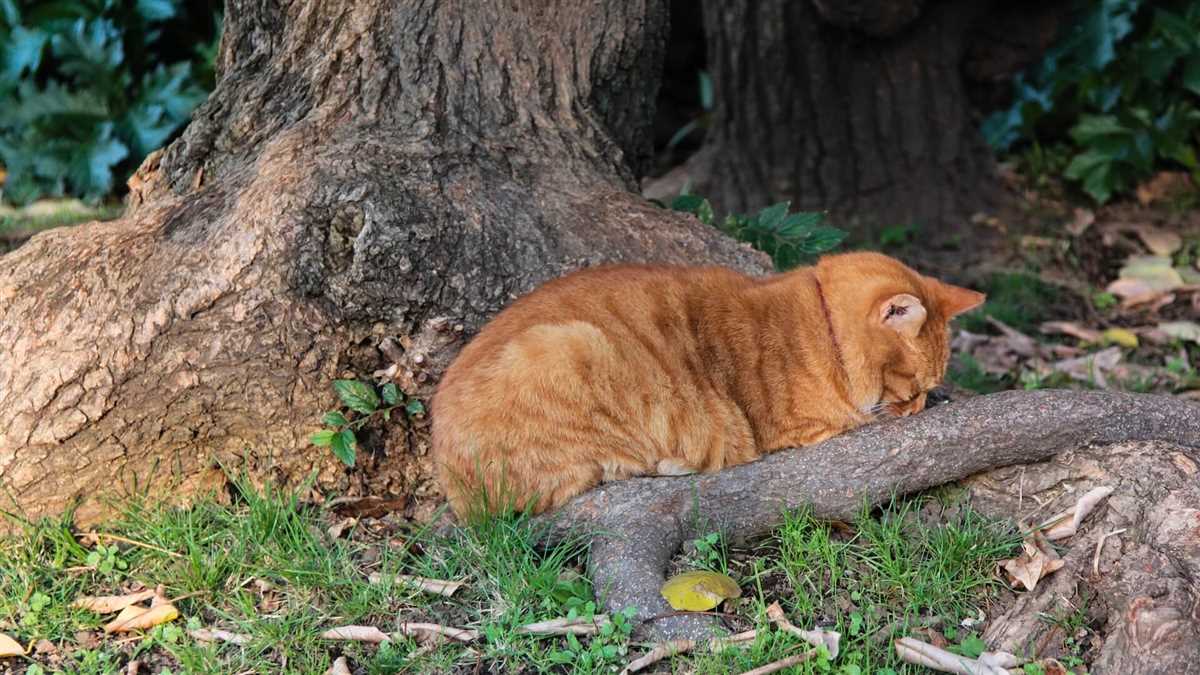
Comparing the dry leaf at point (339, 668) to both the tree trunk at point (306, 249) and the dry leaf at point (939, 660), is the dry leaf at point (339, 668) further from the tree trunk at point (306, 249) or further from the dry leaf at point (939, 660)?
the dry leaf at point (939, 660)

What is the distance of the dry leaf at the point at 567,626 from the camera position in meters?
3.23

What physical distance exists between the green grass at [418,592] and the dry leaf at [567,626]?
31mm

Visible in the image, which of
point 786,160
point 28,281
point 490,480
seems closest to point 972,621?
point 490,480

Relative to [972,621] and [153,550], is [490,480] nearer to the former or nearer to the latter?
[153,550]

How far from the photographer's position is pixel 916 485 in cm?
363

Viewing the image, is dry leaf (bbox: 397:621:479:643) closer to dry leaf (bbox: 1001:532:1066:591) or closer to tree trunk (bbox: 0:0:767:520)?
tree trunk (bbox: 0:0:767:520)

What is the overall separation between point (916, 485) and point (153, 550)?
7.54 feet

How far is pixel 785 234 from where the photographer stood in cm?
496

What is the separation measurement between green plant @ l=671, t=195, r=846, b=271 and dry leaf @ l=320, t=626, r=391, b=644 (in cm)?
232

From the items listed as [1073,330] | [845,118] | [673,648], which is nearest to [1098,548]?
[673,648]

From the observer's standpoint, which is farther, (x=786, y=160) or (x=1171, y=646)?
(x=786, y=160)

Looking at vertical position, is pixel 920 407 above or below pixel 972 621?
above

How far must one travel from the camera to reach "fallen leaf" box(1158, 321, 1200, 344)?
5.93 m

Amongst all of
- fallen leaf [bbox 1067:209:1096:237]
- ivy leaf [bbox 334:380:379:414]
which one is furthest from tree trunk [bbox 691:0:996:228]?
ivy leaf [bbox 334:380:379:414]
